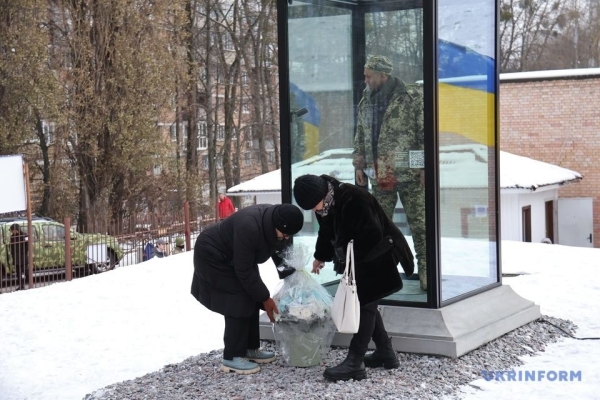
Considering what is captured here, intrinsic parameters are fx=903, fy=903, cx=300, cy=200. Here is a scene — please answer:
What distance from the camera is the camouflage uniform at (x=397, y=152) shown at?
300 inches

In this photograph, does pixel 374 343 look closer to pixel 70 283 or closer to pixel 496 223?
pixel 496 223

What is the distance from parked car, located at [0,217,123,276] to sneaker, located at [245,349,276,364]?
30.6ft

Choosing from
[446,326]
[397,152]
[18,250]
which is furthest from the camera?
[18,250]

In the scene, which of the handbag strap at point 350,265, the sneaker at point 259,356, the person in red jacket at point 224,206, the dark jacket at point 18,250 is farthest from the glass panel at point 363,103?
the person in red jacket at point 224,206

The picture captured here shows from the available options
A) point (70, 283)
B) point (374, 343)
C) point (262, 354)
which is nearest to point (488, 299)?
point (374, 343)

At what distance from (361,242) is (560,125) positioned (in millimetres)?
23562

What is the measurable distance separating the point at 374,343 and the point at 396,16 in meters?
2.82

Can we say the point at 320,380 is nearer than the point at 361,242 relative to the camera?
No

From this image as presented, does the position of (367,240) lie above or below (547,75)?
below

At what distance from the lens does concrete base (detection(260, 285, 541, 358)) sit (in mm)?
7250

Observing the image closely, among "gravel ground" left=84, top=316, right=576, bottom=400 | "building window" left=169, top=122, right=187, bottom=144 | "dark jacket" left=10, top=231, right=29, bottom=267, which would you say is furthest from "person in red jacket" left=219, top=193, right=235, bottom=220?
"gravel ground" left=84, top=316, right=576, bottom=400

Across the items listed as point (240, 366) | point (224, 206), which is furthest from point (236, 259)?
point (224, 206)

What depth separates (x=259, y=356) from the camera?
7.34m

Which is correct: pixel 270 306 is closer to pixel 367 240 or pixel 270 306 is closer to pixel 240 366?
pixel 240 366
